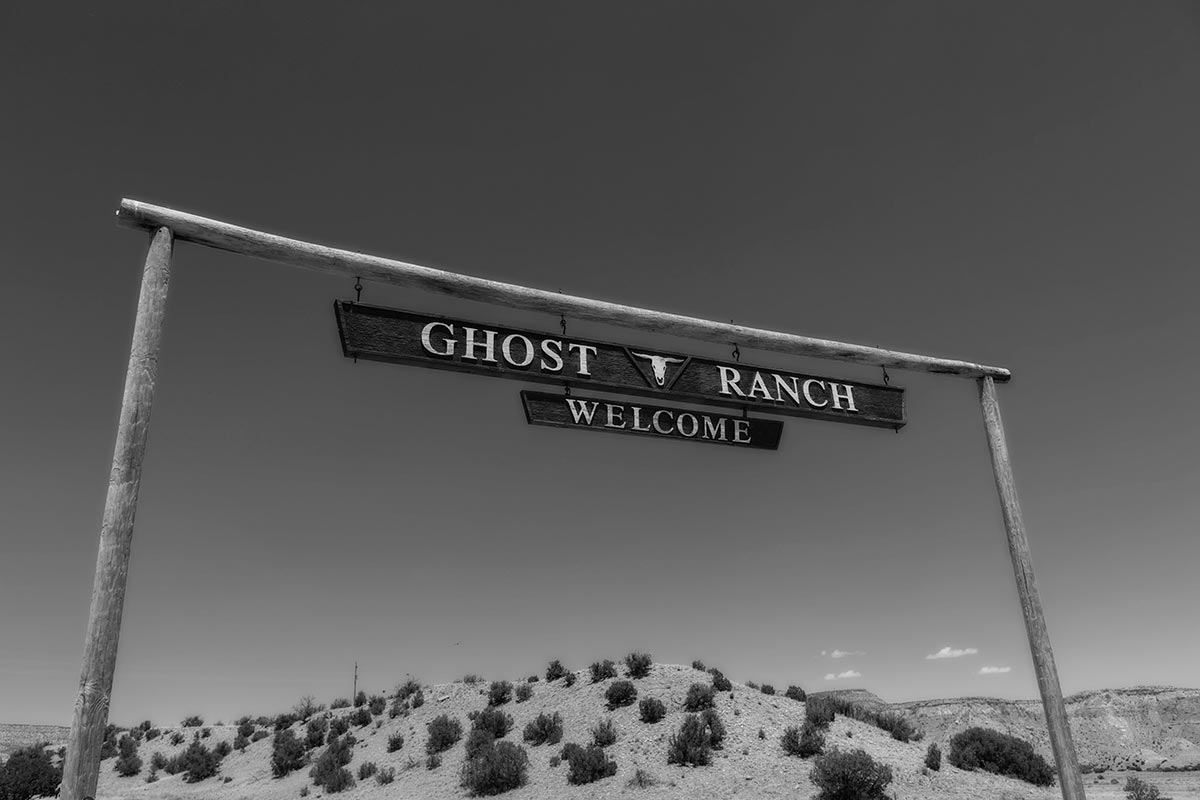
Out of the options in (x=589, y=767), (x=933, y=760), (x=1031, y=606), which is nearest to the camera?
(x=1031, y=606)

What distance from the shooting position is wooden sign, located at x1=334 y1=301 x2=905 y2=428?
6.71 metres

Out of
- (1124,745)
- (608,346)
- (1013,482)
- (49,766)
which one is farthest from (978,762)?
(1124,745)

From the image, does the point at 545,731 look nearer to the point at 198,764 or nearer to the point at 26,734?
the point at 198,764

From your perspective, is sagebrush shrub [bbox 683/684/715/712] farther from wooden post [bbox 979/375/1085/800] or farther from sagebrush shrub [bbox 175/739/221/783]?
sagebrush shrub [bbox 175/739/221/783]

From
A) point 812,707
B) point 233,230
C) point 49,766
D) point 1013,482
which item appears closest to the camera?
point 233,230

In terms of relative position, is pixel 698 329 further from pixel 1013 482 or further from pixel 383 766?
pixel 383 766

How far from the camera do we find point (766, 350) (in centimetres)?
857

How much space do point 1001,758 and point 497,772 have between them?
47.4 ft

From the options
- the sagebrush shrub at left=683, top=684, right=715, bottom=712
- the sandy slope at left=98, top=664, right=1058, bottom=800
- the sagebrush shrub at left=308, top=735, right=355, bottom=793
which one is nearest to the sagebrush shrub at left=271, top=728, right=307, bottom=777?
the sandy slope at left=98, top=664, right=1058, bottom=800

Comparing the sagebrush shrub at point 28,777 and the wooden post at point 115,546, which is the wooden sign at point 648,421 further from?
the sagebrush shrub at point 28,777

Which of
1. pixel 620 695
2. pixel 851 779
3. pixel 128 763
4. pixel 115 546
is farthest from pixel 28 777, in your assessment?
pixel 115 546

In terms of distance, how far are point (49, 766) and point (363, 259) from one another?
34023 mm

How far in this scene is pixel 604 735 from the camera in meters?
24.5

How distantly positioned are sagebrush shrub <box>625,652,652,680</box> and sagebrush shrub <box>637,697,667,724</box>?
3530mm
